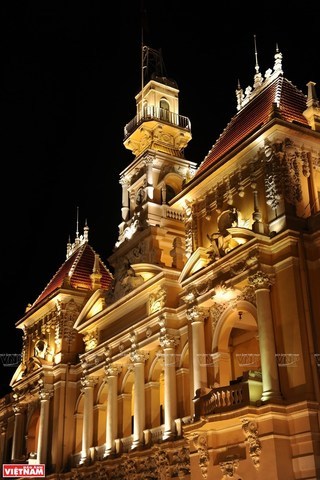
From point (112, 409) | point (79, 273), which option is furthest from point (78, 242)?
point (112, 409)

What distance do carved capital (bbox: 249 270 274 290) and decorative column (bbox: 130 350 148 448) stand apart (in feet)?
28.1

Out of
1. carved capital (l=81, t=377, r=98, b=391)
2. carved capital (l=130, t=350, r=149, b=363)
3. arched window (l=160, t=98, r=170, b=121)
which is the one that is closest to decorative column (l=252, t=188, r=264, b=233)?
carved capital (l=130, t=350, r=149, b=363)

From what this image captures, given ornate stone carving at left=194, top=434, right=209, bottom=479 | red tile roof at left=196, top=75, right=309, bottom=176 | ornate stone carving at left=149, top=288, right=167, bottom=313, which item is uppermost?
red tile roof at left=196, top=75, right=309, bottom=176

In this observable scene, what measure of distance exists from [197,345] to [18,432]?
1932 cm

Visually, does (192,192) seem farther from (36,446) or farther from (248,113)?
(36,446)

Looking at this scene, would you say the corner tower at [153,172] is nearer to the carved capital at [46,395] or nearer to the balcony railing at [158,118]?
the balcony railing at [158,118]

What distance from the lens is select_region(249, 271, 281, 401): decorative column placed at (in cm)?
2144

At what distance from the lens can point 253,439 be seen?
68.5 feet

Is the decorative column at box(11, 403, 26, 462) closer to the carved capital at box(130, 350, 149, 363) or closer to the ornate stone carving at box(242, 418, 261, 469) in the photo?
the carved capital at box(130, 350, 149, 363)

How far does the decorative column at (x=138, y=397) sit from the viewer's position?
28.5 m

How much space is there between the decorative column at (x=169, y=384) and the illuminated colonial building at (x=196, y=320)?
6 centimetres

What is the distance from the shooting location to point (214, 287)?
24.7 m

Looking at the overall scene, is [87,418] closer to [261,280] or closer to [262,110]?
[261,280]

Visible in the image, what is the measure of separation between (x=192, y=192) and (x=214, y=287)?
553cm
